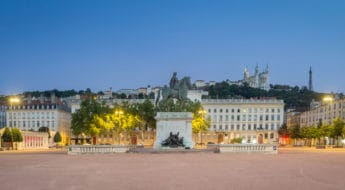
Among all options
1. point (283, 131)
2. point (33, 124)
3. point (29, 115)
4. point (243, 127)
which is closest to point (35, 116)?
point (29, 115)

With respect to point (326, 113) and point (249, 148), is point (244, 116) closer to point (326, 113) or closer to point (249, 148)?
point (326, 113)

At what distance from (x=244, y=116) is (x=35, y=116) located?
71.8m

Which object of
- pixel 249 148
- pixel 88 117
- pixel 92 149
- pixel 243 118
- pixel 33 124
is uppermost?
pixel 88 117

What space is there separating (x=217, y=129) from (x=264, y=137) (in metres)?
16.6

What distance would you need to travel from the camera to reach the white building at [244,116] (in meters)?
170

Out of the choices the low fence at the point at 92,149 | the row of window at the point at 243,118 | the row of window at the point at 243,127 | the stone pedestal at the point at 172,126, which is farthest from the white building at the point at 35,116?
the low fence at the point at 92,149

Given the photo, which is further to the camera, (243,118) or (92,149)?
(243,118)

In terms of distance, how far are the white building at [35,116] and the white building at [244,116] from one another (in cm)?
5122

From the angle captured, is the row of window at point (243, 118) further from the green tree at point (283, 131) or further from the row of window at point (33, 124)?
the row of window at point (33, 124)

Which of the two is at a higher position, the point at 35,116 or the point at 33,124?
the point at 35,116

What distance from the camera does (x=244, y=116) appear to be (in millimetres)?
171000

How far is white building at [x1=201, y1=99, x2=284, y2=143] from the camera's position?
17050 centimetres

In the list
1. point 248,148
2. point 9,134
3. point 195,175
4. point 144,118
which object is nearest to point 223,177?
point 195,175

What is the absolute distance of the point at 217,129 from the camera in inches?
6722
